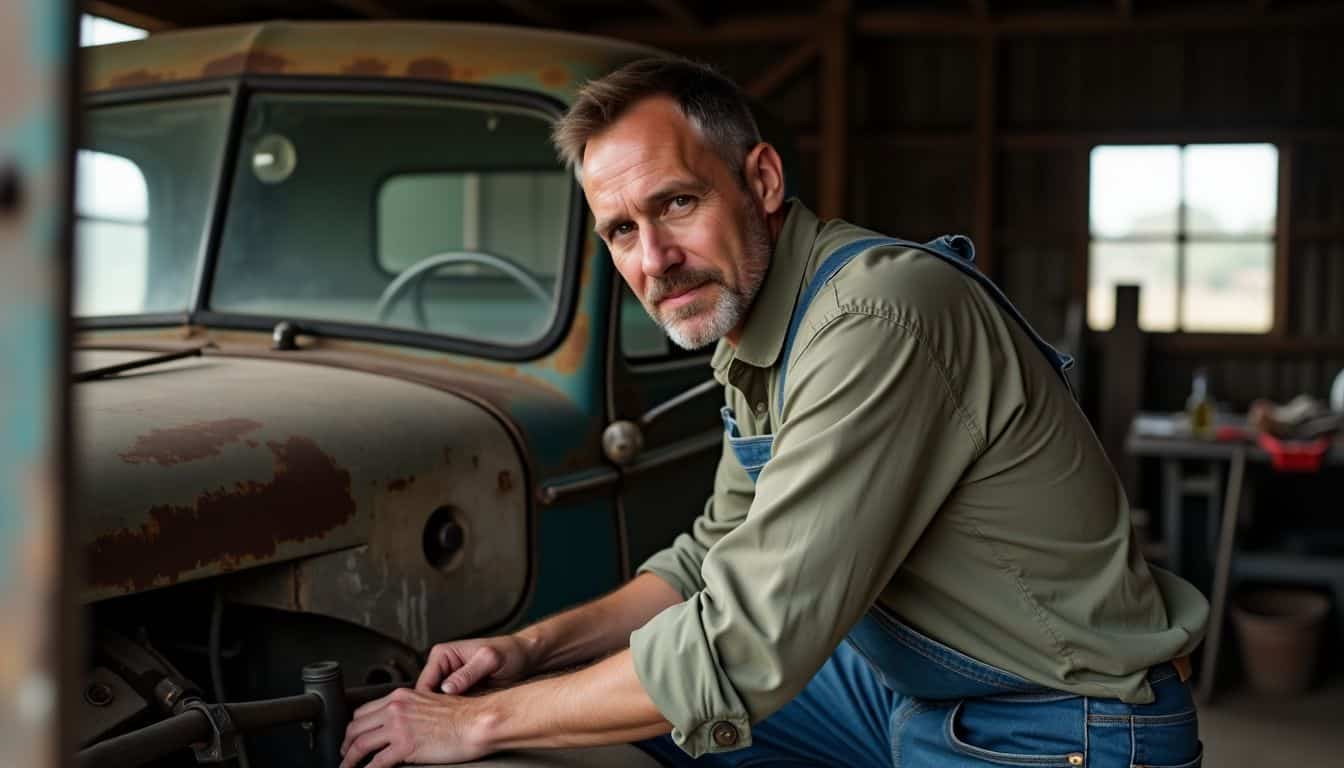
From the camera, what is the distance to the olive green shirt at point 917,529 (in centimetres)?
153

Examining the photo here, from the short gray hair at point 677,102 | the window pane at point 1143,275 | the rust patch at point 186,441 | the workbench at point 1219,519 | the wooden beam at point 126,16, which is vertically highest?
the wooden beam at point 126,16

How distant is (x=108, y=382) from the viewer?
2.15 metres

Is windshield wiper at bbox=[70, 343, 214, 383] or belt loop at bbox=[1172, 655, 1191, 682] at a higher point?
windshield wiper at bbox=[70, 343, 214, 383]

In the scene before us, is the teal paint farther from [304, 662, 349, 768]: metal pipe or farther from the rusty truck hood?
[304, 662, 349, 768]: metal pipe

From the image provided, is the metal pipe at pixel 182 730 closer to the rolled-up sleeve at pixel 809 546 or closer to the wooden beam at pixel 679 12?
the rolled-up sleeve at pixel 809 546

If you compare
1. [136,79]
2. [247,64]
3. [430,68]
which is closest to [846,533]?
[430,68]

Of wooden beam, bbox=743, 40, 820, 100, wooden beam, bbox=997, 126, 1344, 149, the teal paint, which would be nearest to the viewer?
the teal paint

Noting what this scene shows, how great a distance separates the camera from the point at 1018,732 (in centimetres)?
172

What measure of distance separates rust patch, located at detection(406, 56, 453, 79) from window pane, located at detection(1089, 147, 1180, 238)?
8.70 m

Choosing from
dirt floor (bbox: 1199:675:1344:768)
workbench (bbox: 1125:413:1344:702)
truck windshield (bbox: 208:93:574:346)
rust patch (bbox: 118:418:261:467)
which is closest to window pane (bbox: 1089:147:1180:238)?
workbench (bbox: 1125:413:1344:702)

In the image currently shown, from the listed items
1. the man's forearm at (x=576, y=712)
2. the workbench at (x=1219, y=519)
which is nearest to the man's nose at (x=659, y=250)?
the man's forearm at (x=576, y=712)

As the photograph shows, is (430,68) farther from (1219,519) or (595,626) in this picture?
(1219,519)

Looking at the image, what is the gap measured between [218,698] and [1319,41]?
33.4 feet

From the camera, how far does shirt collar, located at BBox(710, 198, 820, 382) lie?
189 cm
